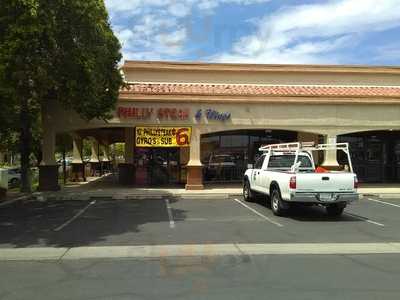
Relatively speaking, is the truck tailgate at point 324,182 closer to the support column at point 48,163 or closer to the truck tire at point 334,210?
the truck tire at point 334,210

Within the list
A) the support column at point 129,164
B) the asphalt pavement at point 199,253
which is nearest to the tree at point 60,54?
the asphalt pavement at point 199,253

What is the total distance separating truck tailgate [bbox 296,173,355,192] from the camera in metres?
16.2

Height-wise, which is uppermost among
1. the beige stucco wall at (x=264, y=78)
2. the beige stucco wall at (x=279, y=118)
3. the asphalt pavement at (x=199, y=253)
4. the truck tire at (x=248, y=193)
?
the beige stucco wall at (x=264, y=78)

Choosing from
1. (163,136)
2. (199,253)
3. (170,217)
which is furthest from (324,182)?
(163,136)

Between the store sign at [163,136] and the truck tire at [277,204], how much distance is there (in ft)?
27.4

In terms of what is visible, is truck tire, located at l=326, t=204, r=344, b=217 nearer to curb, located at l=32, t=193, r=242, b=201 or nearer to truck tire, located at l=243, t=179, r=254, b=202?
truck tire, located at l=243, t=179, r=254, b=202

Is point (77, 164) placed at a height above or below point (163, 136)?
below

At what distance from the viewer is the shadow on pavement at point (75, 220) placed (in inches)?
523

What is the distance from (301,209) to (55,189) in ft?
36.7

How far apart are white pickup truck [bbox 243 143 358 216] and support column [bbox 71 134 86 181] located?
16321mm

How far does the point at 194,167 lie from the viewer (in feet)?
83.0

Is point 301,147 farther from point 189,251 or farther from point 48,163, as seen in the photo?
point 48,163

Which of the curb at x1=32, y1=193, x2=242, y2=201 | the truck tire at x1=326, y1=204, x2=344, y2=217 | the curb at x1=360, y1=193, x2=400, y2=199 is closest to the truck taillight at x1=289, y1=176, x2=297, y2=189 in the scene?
the truck tire at x1=326, y1=204, x2=344, y2=217

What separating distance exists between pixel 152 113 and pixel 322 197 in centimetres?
1092
